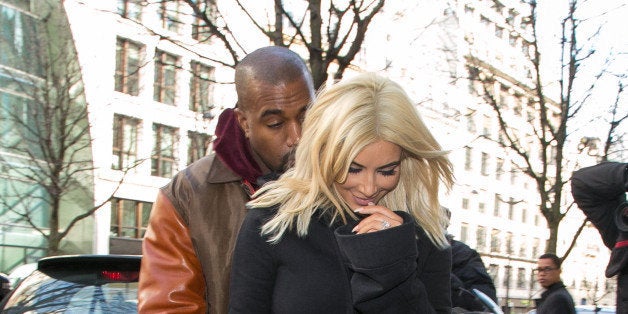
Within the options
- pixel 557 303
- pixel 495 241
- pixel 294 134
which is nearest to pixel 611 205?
pixel 294 134

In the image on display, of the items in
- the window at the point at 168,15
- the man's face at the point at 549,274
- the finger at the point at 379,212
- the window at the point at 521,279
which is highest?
the window at the point at 168,15

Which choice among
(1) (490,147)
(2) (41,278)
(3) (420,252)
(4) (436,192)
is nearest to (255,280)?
(3) (420,252)

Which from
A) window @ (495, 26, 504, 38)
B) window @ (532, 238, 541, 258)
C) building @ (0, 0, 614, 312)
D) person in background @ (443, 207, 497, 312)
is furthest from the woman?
window @ (532, 238, 541, 258)

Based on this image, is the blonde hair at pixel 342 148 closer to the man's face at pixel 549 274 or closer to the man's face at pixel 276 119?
the man's face at pixel 276 119

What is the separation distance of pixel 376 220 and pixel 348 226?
9cm

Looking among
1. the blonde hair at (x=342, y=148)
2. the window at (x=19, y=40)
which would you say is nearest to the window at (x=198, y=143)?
the window at (x=19, y=40)

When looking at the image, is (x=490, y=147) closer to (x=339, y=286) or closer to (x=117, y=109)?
(x=117, y=109)

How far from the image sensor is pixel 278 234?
6.91 ft

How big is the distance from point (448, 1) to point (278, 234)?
10.7 meters

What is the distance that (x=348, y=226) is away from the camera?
213 centimetres

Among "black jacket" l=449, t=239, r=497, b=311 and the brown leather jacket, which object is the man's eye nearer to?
the brown leather jacket

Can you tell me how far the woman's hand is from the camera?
2.06 meters

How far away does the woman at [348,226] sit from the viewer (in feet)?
6.72

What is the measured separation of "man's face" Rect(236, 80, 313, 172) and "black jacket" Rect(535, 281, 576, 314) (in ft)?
20.4
